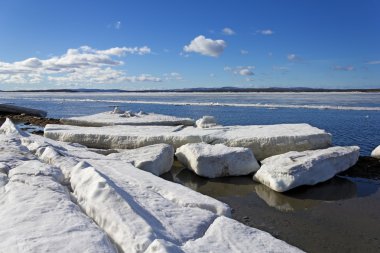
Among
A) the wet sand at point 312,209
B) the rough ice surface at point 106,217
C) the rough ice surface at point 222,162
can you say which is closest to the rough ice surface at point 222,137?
the rough ice surface at point 222,162

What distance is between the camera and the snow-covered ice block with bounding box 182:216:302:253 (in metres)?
3.35

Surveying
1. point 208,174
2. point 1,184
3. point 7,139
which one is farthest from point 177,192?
point 7,139

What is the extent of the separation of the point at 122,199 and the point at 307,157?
14.9 feet

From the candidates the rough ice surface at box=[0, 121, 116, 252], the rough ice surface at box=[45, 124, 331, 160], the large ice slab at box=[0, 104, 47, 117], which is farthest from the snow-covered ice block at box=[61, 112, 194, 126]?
the large ice slab at box=[0, 104, 47, 117]

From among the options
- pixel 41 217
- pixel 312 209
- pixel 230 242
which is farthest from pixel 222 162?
pixel 41 217

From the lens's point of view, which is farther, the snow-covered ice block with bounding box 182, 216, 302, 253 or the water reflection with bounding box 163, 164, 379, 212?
the water reflection with bounding box 163, 164, 379, 212

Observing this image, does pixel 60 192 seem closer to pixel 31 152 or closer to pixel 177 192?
pixel 177 192

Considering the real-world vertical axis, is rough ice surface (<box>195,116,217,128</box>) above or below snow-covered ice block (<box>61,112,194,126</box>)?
above

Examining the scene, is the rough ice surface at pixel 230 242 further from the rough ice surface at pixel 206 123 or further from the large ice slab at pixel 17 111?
the large ice slab at pixel 17 111

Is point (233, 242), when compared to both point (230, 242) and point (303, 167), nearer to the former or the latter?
point (230, 242)

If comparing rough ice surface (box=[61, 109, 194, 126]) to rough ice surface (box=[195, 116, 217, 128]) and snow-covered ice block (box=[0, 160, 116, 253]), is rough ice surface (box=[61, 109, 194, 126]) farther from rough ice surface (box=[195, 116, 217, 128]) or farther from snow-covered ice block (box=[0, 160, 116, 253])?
snow-covered ice block (box=[0, 160, 116, 253])

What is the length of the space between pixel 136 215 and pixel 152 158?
13.2 ft

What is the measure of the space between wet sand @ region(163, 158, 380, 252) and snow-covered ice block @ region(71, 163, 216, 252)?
5.23 ft

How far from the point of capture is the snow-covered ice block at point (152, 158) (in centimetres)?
758
